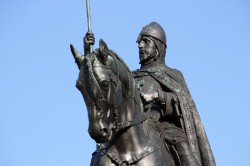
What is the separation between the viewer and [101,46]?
11273 millimetres

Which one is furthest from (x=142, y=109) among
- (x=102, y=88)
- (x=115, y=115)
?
(x=102, y=88)

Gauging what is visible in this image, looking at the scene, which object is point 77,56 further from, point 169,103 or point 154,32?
point 154,32

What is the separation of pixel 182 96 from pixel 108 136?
13.1ft

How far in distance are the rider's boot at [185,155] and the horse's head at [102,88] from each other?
2.31m

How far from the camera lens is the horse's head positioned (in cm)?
1087

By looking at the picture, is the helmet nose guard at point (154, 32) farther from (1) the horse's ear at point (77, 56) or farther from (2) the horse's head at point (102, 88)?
(1) the horse's ear at point (77, 56)

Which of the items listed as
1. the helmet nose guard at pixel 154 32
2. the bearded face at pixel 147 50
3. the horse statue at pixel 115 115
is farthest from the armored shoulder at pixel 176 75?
the horse statue at pixel 115 115

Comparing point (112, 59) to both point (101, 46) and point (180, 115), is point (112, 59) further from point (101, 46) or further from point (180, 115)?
point (180, 115)

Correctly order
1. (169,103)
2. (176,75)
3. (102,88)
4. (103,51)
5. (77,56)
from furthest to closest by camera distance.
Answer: (176,75)
(169,103)
(77,56)
(103,51)
(102,88)

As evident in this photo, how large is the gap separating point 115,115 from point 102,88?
2.23ft

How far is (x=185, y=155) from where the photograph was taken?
13.6 m

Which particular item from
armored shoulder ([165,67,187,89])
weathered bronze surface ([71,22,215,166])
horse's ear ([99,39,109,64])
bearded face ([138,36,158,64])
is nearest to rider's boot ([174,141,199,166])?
weathered bronze surface ([71,22,215,166])

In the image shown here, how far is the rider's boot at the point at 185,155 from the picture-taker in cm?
1353

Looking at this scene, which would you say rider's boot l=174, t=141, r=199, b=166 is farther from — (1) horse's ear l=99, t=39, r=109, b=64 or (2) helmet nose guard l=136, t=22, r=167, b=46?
(1) horse's ear l=99, t=39, r=109, b=64
